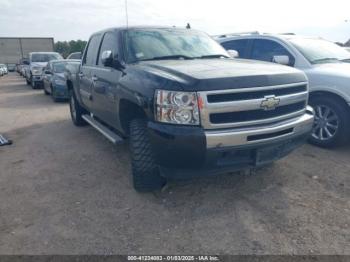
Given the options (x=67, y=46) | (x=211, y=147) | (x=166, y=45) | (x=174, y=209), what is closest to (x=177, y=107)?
(x=211, y=147)

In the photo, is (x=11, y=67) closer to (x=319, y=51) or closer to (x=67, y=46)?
(x=67, y=46)

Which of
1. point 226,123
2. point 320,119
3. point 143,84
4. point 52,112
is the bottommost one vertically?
point 52,112

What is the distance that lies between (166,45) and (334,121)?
291cm

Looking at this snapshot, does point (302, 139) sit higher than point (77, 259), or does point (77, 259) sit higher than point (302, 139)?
point (302, 139)

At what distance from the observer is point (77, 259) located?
2613 mm

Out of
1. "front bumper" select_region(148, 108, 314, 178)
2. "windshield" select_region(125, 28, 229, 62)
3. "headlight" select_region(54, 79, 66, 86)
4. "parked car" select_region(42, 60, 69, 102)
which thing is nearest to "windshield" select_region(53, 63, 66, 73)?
"parked car" select_region(42, 60, 69, 102)

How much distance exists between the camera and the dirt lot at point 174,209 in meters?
2.78

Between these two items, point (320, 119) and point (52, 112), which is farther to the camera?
point (52, 112)

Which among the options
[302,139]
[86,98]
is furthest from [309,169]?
[86,98]

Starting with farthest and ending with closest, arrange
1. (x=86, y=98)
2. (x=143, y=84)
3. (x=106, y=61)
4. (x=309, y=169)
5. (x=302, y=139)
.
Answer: (x=86, y=98) < (x=309, y=169) < (x=106, y=61) < (x=302, y=139) < (x=143, y=84)

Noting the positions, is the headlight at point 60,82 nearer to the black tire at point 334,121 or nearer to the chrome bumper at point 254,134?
the black tire at point 334,121

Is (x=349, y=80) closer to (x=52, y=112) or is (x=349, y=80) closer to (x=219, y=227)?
(x=219, y=227)

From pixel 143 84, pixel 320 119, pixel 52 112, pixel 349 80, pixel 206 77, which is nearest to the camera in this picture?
pixel 206 77

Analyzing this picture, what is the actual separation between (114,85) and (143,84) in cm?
95
